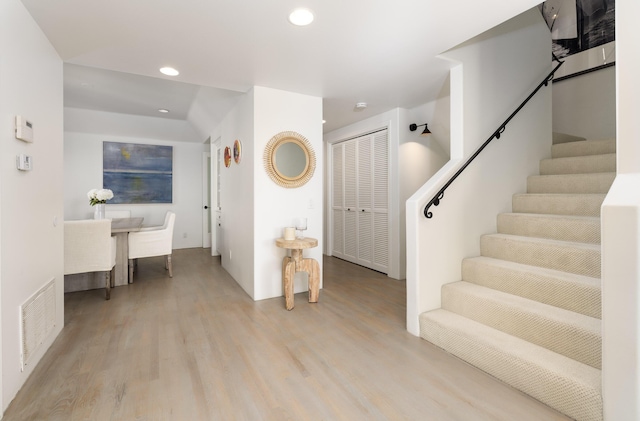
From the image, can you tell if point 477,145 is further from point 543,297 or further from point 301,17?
point 301,17

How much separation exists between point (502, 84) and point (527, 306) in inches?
85.4

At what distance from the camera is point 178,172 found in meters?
6.45

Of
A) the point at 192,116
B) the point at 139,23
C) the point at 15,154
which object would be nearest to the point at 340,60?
the point at 139,23

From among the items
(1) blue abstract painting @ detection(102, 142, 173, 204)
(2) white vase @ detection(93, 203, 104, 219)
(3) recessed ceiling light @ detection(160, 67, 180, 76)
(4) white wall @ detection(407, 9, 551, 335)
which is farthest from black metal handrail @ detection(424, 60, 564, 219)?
(1) blue abstract painting @ detection(102, 142, 173, 204)

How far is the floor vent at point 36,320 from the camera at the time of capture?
1837 millimetres

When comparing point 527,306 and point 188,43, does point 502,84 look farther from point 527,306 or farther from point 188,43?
point 188,43

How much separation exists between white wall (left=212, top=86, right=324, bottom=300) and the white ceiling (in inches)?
8.3

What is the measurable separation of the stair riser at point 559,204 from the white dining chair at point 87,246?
433 centimetres

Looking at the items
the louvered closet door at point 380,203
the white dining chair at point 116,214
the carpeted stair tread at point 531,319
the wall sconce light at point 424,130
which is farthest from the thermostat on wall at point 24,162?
the white dining chair at point 116,214

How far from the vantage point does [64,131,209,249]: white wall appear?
221 inches

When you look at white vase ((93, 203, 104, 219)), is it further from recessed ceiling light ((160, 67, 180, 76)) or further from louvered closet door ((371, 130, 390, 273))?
louvered closet door ((371, 130, 390, 273))

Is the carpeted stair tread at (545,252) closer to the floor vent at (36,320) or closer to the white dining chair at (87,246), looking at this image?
the floor vent at (36,320)

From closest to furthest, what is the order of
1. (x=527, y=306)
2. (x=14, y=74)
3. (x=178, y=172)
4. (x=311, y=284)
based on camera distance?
(x=14, y=74), (x=527, y=306), (x=311, y=284), (x=178, y=172)

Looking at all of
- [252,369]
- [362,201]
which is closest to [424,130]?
[362,201]
